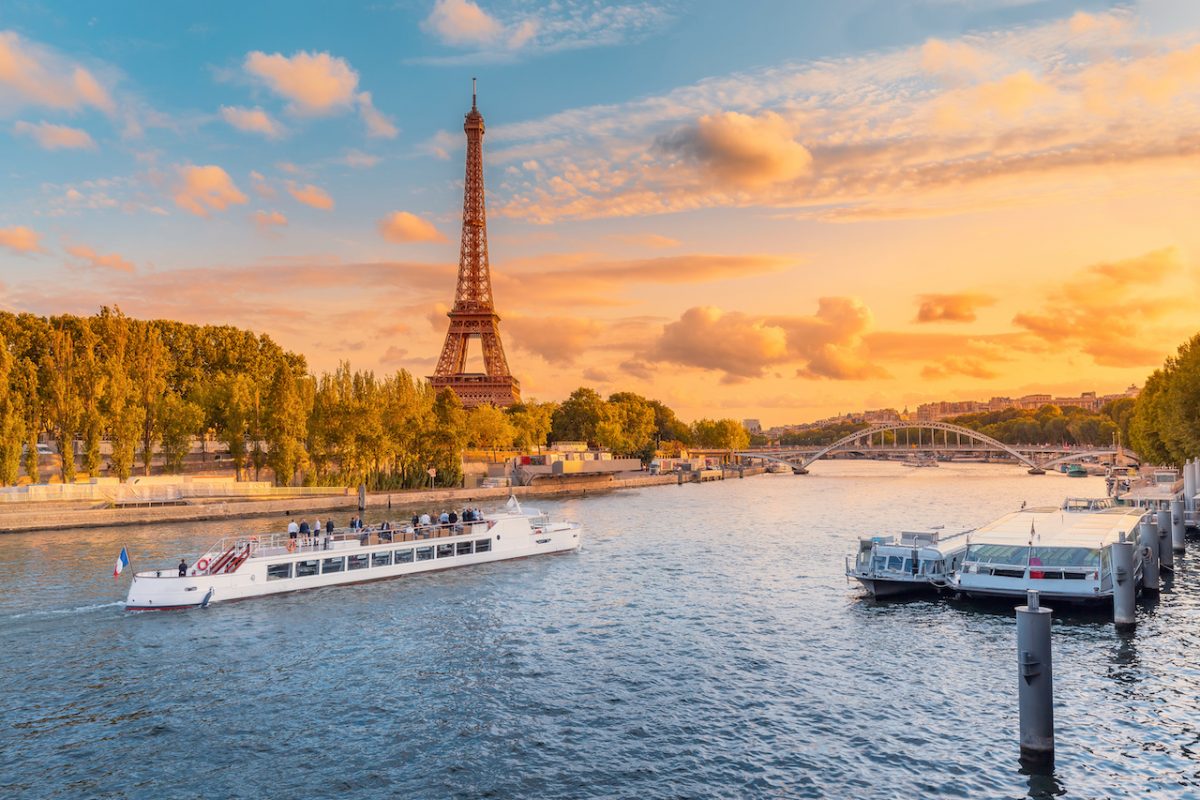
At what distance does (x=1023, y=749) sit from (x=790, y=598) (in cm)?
1893

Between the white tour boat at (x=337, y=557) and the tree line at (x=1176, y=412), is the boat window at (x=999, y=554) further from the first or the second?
the tree line at (x=1176, y=412)


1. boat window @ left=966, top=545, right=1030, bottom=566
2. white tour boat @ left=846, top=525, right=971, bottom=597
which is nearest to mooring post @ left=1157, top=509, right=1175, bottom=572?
white tour boat @ left=846, top=525, right=971, bottom=597

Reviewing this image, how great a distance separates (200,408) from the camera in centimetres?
8194

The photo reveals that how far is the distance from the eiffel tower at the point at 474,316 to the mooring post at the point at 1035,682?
121 meters

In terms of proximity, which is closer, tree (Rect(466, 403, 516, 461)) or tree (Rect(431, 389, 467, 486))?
tree (Rect(431, 389, 467, 486))

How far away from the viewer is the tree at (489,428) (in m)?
121

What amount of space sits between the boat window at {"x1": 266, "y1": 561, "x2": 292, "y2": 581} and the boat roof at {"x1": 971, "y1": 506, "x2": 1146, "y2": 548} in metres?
30.0

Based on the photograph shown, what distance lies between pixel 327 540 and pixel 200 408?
47237mm

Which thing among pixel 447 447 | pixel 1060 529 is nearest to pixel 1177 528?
pixel 1060 529

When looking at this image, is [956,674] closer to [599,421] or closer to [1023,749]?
[1023,749]

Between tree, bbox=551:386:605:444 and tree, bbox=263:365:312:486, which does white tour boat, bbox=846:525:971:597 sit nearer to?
tree, bbox=263:365:312:486

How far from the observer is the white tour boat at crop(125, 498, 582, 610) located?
35.4 metres

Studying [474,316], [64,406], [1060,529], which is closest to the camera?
[1060,529]

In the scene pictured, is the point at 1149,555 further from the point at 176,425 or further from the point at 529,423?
the point at 529,423
